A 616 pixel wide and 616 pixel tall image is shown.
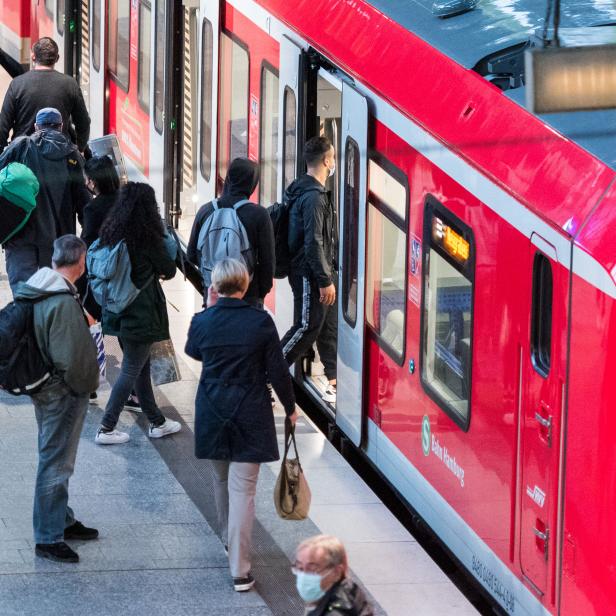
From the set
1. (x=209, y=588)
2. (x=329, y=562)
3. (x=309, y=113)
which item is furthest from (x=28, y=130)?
(x=329, y=562)

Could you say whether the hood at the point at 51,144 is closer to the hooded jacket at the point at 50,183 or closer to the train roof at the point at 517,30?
the hooded jacket at the point at 50,183

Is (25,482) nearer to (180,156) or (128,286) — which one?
(128,286)

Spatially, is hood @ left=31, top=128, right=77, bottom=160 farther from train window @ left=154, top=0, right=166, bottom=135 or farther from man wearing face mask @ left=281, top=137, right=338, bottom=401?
train window @ left=154, top=0, right=166, bottom=135

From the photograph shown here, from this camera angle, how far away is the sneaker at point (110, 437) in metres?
9.56

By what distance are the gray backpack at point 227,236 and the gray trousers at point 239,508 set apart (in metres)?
2.17

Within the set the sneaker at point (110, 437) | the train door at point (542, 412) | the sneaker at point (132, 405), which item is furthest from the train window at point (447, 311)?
the sneaker at point (132, 405)

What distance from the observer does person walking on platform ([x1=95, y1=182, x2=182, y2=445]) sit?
356 inches

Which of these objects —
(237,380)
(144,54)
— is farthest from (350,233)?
(144,54)

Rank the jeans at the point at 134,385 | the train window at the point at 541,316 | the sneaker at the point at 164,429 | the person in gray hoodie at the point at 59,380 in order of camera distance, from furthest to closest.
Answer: the sneaker at the point at 164,429
the jeans at the point at 134,385
the person in gray hoodie at the point at 59,380
the train window at the point at 541,316

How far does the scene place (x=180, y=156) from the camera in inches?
542

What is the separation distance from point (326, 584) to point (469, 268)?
102 inches

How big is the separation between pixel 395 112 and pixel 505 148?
135 centimetres

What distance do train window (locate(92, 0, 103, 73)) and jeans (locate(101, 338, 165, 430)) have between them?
6.97 meters

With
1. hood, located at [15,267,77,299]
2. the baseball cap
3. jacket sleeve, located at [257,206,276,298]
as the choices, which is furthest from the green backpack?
hood, located at [15,267,77,299]
